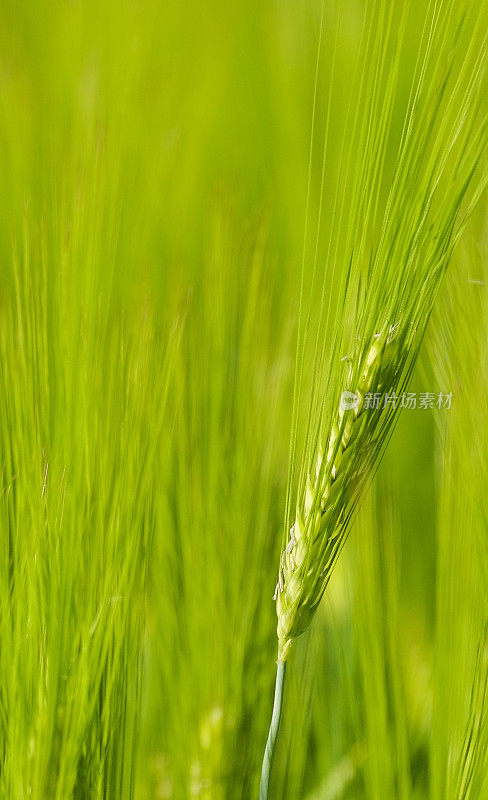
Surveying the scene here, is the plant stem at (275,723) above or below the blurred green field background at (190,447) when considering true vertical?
below

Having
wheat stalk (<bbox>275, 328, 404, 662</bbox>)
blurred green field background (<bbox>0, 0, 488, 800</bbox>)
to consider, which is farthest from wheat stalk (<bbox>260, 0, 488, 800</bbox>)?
blurred green field background (<bbox>0, 0, 488, 800</bbox>)

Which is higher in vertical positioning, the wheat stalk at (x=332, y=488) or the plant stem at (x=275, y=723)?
the wheat stalk at (x=332, y=488)

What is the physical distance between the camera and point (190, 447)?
20.7 inches

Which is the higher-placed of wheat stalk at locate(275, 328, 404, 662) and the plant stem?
wheat stalk at locate(275, 328, 404, 662)

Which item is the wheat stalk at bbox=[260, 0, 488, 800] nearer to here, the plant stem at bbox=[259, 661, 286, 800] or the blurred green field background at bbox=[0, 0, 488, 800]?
the plant stem at bbox=[259, 661, 286, 800]

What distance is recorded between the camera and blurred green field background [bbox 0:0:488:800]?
1.42 ft

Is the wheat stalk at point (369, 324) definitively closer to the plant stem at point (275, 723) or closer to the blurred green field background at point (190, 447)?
the plant stem at point (275, 723)

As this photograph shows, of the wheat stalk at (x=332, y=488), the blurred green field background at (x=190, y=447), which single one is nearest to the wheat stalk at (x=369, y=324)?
the wheat stalk at (x=332, y=488)

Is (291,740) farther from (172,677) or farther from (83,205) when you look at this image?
(83,205)

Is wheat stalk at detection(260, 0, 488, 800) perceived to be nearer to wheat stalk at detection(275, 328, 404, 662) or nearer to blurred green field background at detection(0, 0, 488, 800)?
wheat stalk at detection(275, 328, 404, 662)

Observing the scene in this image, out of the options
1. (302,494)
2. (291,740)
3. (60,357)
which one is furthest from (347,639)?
(60,357)

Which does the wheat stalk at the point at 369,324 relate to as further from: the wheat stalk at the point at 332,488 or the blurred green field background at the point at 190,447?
the blurred green field background at the point at 190,447

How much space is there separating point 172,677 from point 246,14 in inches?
24.8

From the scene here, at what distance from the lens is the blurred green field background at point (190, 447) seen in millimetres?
434
